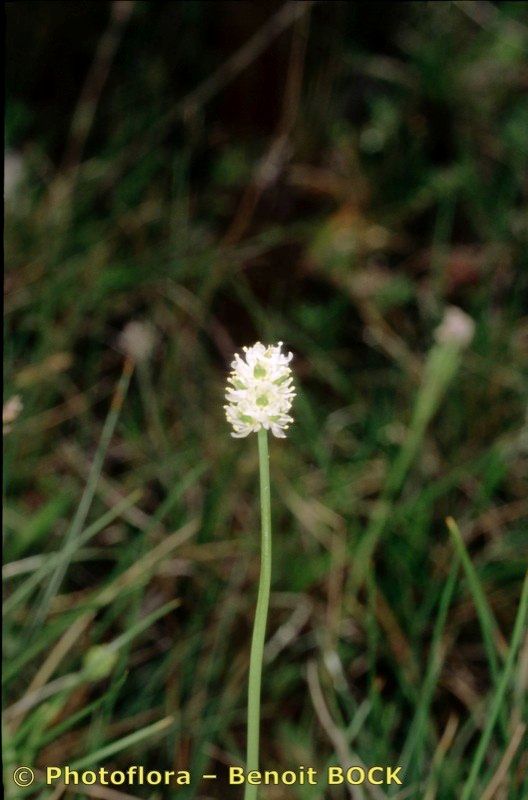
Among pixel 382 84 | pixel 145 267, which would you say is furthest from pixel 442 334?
pixel 382 84

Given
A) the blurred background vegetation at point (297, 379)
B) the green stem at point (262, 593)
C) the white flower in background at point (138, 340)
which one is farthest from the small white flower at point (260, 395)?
the white flower in background at point (138, 340)

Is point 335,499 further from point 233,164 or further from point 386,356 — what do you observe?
point 233,164

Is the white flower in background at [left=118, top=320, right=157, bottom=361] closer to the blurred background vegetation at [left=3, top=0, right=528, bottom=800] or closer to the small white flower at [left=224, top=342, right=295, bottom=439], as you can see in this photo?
the blurred background vegetation at [left=3, top=0, right=528, bottom=800]

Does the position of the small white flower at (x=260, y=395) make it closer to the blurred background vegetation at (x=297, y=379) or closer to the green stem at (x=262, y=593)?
the green stem at (x=262, y=593)

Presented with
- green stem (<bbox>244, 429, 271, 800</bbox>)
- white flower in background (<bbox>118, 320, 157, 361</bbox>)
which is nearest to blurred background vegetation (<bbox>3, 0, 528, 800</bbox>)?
white flower in background (<bbox>118, 320, 157, 361</bbox>)

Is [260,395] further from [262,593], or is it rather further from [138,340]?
[138,340]

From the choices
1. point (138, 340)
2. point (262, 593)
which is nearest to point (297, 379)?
point (138, 340)

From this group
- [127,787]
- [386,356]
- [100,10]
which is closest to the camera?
[127,787]
